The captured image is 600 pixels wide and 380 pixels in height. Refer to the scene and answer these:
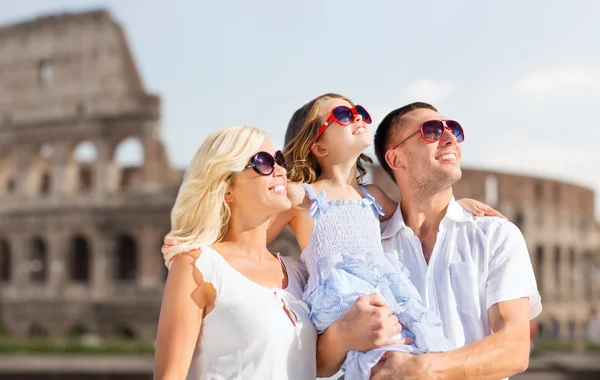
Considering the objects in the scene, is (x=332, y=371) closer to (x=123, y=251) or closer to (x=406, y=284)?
(x=406, y=284)

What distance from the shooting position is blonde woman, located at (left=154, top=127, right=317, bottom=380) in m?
2.51

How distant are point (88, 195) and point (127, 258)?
10.8 ft

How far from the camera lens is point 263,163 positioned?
271cm

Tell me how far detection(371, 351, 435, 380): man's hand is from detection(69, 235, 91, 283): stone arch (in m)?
26.8

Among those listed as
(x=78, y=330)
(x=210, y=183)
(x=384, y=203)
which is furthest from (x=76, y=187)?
(x=210, y=183)

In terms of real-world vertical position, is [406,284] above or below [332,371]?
above

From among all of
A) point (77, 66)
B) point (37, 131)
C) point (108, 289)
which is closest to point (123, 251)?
point (108, 289)

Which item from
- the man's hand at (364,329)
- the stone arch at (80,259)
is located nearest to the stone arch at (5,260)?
the stone arch at (80,259)

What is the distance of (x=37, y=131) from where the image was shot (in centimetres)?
2741

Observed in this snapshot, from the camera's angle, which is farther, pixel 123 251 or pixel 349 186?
pixel 123 251

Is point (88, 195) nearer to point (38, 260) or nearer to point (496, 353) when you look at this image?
point (38, 260)

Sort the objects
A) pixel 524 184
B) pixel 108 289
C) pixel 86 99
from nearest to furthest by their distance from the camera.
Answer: pixel 108 289, pixel 86 99, pixel 524 184

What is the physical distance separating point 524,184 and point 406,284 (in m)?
29.3

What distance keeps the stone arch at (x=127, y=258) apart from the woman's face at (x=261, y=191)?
25.9 metres
